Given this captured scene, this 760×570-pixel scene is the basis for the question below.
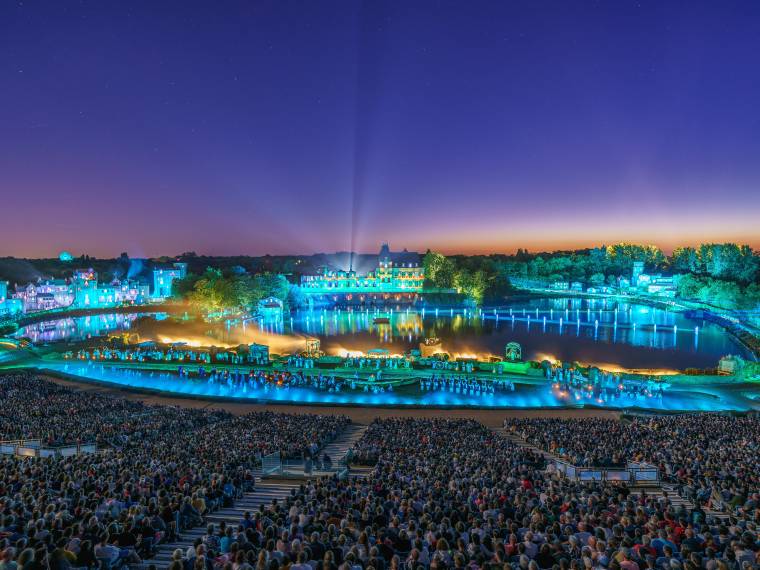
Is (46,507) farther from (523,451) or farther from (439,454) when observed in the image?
(523,451)

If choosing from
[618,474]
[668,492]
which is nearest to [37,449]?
[618,474]

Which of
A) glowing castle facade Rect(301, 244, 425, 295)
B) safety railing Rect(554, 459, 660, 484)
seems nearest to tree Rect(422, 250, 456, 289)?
glowing castle facade Rect(301, 244, 425, 295)

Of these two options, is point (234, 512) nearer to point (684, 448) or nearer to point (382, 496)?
point (382, 496)

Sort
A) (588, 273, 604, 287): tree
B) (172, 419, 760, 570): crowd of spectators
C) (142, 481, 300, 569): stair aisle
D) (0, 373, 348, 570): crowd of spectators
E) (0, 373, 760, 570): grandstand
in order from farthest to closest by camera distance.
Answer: (588, 273, 604, 287): tree < (142, 481, 300, 569): stair aisle < (0, 373, 348, 570): crowd of spectators < (0, 373, 760, 570): grandstand < (172, 419, 760, 570): crowd of spectators

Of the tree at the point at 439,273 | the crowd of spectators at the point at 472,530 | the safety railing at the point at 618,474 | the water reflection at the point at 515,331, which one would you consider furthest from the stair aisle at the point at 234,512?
the tree at the point at 439,273

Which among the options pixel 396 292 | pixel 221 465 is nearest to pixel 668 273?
pixel 396 292

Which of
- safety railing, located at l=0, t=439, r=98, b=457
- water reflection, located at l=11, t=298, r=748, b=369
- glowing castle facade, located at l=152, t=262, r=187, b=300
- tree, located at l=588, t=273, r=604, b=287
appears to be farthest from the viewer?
tree, located at l=588, t=273, r=604, b=287

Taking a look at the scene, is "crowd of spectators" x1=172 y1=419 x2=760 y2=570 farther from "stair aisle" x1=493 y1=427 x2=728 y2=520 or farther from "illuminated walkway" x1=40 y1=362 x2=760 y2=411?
"illuminated walkway" x1=40 y1=362 x2=760 y2=411
